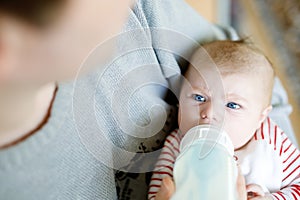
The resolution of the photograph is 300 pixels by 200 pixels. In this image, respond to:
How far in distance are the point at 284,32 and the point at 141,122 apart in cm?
89

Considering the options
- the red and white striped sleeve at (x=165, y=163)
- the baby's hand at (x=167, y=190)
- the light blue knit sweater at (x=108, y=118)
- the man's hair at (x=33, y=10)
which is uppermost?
the man's hair at (x=33, y=10)

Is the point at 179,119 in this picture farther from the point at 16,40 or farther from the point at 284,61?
the point at 284,61

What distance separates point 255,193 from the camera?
0.80 metres

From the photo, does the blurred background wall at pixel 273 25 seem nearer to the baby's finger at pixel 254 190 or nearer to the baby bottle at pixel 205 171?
the baby's finger at pixel 254 190

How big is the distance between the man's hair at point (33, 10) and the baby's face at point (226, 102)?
476 mm

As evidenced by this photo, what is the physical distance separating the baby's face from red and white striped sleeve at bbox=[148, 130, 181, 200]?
3 cm

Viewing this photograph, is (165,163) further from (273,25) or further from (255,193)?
(273,25)

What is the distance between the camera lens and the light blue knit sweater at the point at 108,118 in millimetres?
555

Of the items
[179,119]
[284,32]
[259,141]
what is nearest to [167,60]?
[179,119]

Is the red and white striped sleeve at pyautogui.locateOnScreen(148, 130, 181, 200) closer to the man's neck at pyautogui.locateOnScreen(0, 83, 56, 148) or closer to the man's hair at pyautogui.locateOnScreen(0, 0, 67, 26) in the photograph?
the man's neck at pyautogui.locateOnScreen(0, 83, 56, 148)

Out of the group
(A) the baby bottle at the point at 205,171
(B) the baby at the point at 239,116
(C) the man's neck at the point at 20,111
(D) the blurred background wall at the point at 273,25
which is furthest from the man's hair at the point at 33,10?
(D) the blurred background wall at the point at 273,25

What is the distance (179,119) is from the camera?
856mm

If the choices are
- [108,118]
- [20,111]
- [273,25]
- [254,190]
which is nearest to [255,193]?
[254,190]

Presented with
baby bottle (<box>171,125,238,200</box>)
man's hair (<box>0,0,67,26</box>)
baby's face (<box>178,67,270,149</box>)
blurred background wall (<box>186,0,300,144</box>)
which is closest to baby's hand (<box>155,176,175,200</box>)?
baby bottle (<box>171,125,238,200</box>)
